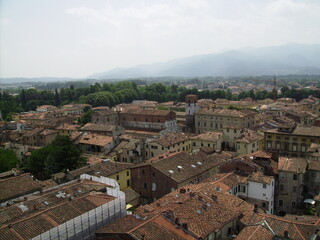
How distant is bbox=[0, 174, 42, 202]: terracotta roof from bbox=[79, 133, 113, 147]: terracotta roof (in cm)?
1536

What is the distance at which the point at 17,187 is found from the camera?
76.7ft

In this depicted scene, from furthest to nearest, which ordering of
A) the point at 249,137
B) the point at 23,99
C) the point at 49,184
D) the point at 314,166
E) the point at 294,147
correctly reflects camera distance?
the point at 23,99, the point at 249,137, the point at 294,147, the point at 314,166, the point at 49,184

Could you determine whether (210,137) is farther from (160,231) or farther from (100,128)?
(160,231)

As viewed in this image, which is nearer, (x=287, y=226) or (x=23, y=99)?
(x=287, y=226)

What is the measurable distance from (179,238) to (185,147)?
25.3 m

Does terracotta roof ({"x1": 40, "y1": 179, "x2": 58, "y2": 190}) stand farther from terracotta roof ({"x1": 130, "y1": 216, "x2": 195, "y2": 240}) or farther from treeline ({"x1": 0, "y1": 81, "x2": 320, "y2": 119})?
treeline ({"x1": 0, "y1": 81, "x2": 320, "y2": 119})

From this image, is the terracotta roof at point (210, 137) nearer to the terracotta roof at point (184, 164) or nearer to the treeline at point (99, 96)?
the terracotta roof at point (184, 164)

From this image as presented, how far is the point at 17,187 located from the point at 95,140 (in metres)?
18.2

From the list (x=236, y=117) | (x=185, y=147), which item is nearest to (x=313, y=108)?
(x=236, y=117)

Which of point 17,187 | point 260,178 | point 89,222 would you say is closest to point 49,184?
point 17,187

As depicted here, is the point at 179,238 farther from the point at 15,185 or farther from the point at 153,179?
the point at 15,185

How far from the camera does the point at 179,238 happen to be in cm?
1562

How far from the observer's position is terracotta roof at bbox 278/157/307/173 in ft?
81.8

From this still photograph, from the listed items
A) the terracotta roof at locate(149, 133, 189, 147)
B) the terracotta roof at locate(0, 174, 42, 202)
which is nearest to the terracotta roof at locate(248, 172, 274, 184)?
the terracotta roof at locate(149, 133, 189, 147)
